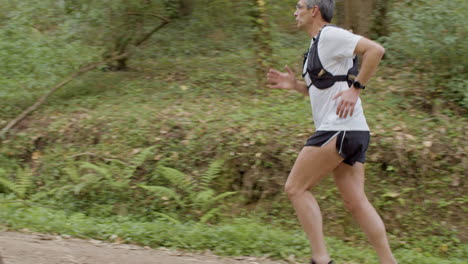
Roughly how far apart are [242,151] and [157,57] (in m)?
4.53

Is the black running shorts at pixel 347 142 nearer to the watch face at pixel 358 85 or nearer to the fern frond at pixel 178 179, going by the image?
the watch face at pixel 358 85

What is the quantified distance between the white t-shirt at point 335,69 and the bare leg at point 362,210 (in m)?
0.41

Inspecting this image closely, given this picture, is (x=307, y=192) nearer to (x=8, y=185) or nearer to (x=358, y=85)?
(x=358, y=85)

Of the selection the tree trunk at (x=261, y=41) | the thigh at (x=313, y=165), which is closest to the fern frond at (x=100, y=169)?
the tree trunk at (x=261, y=41)

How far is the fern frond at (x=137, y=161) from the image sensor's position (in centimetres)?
840

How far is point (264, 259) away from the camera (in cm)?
595

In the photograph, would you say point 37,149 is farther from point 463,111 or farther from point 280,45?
point 463,111

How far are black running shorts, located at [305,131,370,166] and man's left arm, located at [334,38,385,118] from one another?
172mm

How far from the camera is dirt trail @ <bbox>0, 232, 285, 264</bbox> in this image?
18.2 ft

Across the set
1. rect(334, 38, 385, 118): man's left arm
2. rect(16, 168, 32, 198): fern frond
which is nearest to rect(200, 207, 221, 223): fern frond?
rect(16, 168, 32, 198): fern frond

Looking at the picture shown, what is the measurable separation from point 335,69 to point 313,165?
79cm

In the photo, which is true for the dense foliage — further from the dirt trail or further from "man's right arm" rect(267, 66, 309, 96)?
the dirt trail

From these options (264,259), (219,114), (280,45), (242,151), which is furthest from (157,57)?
(264,259)

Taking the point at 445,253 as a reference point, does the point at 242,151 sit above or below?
above
